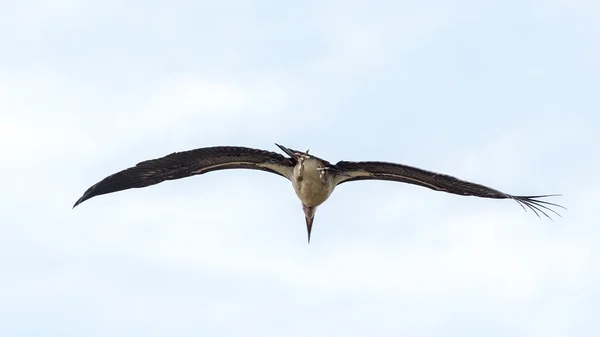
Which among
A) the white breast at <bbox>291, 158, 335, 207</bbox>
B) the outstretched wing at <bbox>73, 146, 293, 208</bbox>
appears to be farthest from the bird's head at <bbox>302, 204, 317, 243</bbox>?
the outstretched wing at <bbox>73, 146, 293, 208</bbox>

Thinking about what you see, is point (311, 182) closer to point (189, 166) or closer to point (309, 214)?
point (309, 214)

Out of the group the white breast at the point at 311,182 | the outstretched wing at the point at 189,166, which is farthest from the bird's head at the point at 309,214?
the outstretched wing at the point at 189,166

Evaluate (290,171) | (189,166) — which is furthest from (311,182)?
(189,166)

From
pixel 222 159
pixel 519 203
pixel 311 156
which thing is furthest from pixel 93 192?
pixel 519 203

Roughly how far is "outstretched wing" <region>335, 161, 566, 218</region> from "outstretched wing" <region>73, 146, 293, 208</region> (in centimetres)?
144

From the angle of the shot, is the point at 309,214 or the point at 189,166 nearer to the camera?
the point at 189,166

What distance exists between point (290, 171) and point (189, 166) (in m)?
2.36

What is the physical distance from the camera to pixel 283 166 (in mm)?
29891

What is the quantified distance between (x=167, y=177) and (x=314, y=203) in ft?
11.7

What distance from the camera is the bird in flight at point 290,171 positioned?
28625mm

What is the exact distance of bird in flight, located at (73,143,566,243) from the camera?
28625 millimetres

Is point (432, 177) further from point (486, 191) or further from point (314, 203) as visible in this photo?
point (314, 203)

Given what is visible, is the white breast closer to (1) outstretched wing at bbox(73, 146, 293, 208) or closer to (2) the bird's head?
(1) outstretched wing at bbox(73, 146, 293, 208)

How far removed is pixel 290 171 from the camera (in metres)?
30.0
